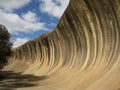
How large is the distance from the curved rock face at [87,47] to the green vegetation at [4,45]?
639 cm

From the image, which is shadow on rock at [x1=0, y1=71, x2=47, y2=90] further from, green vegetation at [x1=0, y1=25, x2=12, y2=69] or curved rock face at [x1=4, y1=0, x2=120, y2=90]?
green vegetation at [x1=0, y1=25, x2=12, y2=69]

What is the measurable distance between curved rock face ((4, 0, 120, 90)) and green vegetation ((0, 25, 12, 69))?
6.39 m

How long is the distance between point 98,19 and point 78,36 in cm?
784

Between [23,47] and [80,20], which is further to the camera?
[23,47]

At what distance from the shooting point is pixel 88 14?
106 ft

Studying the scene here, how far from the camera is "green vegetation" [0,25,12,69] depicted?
41.4 m

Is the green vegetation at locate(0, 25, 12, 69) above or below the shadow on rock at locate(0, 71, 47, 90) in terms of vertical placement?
above

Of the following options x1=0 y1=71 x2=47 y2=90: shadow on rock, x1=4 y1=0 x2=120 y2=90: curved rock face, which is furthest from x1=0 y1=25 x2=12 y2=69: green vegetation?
x1=4 y1=0 x2=120 y2=90: curved rock face

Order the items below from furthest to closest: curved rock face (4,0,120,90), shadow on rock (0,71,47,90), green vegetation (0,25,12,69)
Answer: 1. green vegetation (0,25,12,69)
2. shadow on rock (0,71,47,90)
3. curved rock face (4,0,120,90)

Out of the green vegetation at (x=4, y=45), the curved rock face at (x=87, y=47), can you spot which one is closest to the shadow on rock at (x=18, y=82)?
the curved rock face at (x=87, y=47)

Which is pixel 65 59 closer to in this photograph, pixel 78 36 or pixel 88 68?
pixel 78 36

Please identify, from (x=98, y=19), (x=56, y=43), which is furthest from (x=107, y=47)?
(x=56, y=43)

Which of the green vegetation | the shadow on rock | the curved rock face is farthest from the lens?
the green vegetation

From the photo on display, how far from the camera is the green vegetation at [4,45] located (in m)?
41.4
